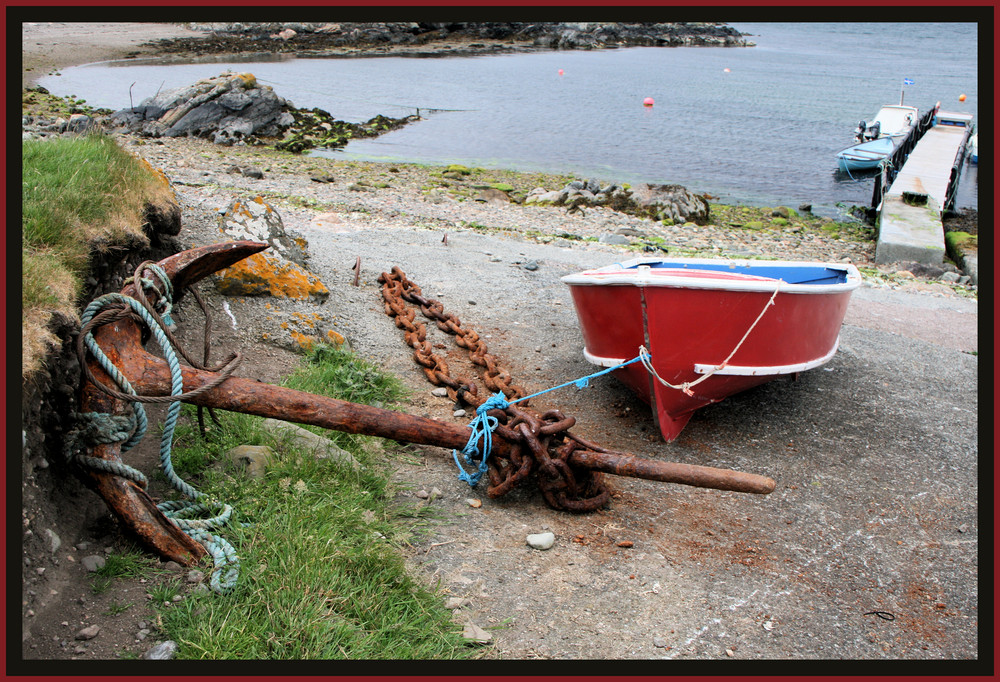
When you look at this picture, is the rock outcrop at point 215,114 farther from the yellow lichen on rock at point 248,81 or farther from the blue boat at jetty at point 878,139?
the blue boat at jetty at point 878,139

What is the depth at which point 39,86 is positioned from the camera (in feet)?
84.3

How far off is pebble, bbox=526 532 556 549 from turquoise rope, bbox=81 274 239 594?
146cm

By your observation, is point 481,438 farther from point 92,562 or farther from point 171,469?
point 92,562

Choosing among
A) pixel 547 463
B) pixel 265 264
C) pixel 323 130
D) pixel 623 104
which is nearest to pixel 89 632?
pixel 547 463

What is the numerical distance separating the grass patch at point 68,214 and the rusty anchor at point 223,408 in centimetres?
25

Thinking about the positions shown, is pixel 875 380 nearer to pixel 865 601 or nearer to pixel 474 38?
pixel 865 601

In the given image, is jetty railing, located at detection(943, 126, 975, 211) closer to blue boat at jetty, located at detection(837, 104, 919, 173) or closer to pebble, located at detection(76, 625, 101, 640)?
blue boat at jetty, located at detection(837, 104, 919, 173)

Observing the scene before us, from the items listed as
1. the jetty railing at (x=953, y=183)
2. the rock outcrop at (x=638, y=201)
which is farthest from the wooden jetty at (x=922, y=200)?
the rock outcrop at (x=638, y=201)

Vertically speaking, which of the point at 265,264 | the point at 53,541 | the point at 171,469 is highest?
the point at 265,264

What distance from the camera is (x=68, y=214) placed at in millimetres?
3838

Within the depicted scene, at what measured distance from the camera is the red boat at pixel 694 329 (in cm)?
475

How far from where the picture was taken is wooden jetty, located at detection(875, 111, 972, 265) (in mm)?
13781

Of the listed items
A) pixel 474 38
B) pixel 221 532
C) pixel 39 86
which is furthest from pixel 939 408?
pixel 474 38

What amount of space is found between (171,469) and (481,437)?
5.24ft
